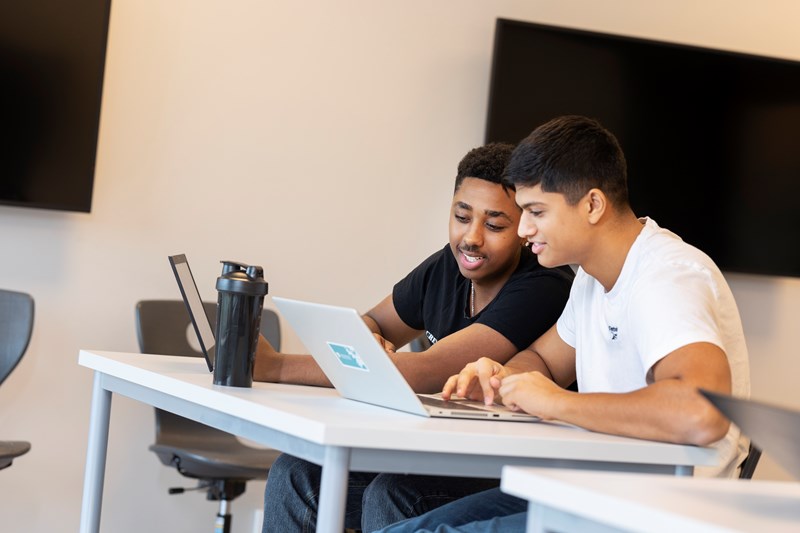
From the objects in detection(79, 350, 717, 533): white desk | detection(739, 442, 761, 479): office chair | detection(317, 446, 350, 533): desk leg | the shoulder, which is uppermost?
the shoulder

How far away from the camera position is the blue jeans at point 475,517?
1.68m

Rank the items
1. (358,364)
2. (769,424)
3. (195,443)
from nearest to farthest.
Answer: (769,424) → (358,364) → (195,443)

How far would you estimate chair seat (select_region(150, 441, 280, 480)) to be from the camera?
10.5 feet

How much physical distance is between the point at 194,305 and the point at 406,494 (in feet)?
1.82

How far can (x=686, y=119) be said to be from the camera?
160 inches

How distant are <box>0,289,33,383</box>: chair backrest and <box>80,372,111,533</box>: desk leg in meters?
1.11

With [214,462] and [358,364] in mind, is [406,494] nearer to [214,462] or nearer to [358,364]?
[358,364]

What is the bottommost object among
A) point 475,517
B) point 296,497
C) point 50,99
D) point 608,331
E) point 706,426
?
point 296,497

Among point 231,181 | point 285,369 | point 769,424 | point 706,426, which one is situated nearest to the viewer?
point 769,424

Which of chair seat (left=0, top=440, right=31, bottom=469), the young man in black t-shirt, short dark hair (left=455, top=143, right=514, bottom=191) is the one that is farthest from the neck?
chair seat (left=0, top=440, right=31, bottom=469)

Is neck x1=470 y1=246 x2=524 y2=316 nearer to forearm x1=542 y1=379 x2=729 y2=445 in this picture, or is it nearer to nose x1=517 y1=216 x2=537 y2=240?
nose x1=517 y1=216 x2=537 y2=240

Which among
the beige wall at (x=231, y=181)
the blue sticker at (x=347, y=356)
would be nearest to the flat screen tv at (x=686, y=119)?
the beige wall at (x=231, y=181)

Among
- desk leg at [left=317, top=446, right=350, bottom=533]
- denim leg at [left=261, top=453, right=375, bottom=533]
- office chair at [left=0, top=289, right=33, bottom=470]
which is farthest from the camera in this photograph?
office chair at [left=0, top=289, right=33, bottom=470]

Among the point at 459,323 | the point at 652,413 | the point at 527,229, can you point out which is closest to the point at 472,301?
the point at 459,323
